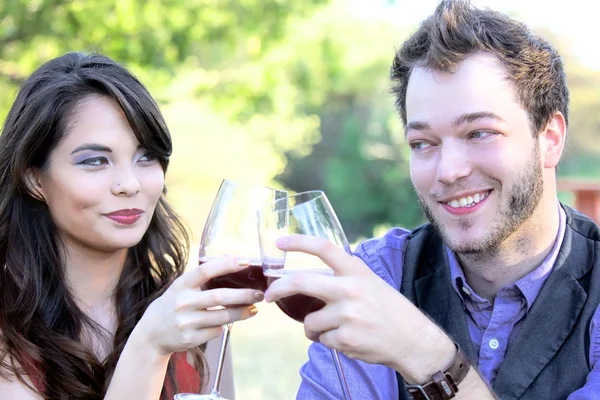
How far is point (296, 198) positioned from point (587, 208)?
8.25 metres

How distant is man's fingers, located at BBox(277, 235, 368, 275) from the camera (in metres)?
1.63

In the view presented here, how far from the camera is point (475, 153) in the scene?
2.34m

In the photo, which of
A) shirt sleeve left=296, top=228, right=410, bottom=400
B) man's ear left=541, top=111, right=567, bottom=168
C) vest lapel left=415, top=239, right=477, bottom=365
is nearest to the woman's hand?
shirt sleeve left=296, top=228, right=410, bottom=400

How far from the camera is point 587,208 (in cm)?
924

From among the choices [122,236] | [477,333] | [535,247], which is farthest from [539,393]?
[122,236]

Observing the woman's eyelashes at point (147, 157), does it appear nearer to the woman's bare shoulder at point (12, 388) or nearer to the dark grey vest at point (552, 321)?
the woman's bare shoulder at point (12, 388)

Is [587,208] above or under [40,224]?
under

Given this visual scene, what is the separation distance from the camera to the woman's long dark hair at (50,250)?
2.56 m

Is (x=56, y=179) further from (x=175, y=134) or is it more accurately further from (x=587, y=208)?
(x=175, y=134)

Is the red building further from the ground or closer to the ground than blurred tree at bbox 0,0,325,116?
closer to the ground

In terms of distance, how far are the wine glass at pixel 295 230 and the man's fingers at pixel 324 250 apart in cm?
8

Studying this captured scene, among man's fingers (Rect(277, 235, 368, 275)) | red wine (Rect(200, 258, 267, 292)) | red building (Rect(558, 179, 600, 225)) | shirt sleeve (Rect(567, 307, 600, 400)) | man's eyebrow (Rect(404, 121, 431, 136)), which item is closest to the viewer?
man's fingers (Rect(277, 235, 368, 275))

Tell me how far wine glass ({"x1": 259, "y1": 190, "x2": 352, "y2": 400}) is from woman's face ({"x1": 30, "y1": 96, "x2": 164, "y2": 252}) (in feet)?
2.84

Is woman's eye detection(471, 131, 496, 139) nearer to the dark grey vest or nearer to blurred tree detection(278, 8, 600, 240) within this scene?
the dark grey vest
